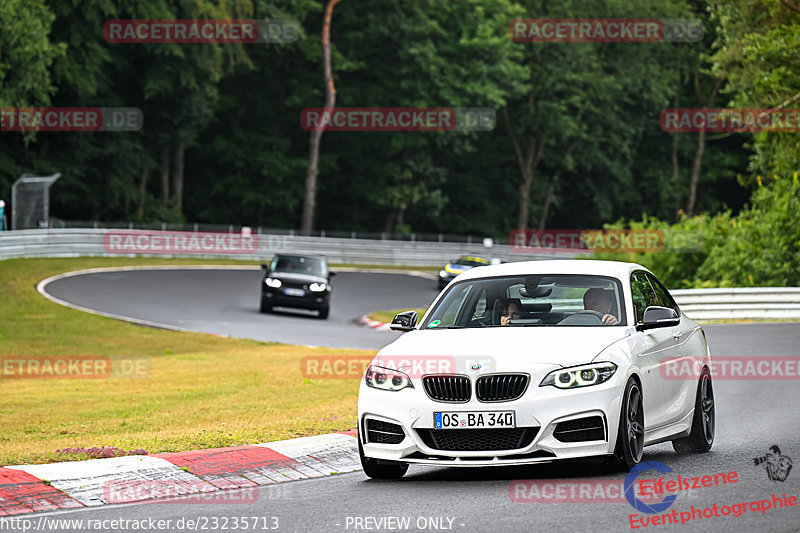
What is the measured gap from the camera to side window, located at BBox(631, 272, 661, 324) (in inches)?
383

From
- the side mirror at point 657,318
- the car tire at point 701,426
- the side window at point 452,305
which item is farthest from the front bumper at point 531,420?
the car tire at point 701,426

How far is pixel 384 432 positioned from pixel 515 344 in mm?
1093

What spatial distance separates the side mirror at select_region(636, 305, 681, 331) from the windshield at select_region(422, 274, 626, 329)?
0.16 metres

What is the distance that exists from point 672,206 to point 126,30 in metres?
40.2

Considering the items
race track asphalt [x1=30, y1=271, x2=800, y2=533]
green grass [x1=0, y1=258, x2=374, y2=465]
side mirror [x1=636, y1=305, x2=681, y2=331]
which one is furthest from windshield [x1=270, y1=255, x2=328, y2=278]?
side mirror [x1=636, y1=305, x2=681, y2=331]

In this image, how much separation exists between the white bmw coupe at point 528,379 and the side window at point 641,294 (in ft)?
0.10

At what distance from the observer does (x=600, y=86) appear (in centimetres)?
7594

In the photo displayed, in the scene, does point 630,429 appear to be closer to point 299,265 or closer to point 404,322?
point 404,322

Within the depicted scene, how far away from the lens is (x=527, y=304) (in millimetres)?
9727

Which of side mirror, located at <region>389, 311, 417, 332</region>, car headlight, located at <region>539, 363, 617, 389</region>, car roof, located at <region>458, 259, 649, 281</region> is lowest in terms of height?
car headlight, located at <region>539, 363, 617, 389</region>

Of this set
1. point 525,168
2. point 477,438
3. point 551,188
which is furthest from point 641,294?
point 551,188

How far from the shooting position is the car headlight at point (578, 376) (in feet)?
27.3

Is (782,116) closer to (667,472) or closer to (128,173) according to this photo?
(667,472)

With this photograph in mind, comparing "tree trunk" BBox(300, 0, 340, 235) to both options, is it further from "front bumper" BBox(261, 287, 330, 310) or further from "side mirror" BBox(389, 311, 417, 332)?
"side mirror" BBox(389, 311, 417, 332)
